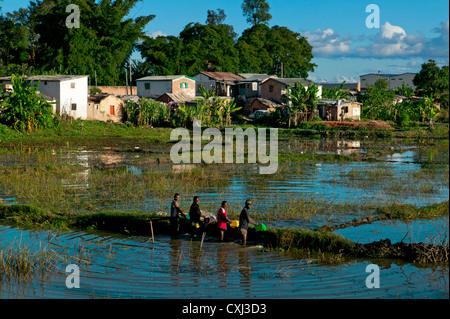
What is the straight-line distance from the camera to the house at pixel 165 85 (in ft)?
157

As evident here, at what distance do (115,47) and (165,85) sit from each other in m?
7.21

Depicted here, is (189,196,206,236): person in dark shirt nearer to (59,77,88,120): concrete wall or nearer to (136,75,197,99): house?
(59,77,88,120): concrete wall

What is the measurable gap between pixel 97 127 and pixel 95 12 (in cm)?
1876

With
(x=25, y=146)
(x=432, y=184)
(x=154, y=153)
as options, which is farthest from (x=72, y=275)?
(x=25, y=146)

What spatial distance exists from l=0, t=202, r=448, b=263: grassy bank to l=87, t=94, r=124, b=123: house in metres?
24.4

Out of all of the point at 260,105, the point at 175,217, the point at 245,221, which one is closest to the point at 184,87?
the point at 260,105

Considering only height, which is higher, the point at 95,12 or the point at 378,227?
the point at 95,12

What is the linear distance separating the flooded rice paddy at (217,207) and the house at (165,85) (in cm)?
2077

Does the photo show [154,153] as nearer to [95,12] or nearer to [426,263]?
[426,263]

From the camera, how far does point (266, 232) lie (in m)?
11.0

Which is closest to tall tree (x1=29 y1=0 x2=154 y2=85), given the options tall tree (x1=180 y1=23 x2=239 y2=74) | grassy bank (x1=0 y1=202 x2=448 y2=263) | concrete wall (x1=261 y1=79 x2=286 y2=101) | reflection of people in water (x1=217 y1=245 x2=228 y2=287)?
tall tree (x1=180 y1=23 x2=239 y2=74)

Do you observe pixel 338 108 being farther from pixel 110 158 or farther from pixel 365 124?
pixel 110 158

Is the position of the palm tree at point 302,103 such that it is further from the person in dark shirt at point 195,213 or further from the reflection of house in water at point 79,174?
the person in dark shirt at point 195,213

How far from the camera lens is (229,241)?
11.2m
